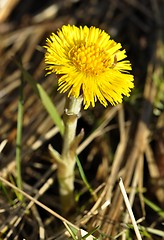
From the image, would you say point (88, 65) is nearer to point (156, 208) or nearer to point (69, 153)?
point (69, 153)

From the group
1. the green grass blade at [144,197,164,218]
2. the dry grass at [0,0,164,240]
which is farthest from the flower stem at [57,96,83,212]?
the green grass blade at [144,197,164,218]

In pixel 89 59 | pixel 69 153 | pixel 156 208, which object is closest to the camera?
pixel 89 59

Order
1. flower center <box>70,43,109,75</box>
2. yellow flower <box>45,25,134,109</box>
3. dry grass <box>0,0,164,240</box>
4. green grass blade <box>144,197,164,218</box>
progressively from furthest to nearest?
green grass blade <box>144,197,164,218</box> → dry grass <box>0,0,164,240</box> → flower center <box>70,43,109,75</box> → yellow flower <box>45,25,134,109</box>

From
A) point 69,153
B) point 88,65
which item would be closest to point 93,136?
point 69,153

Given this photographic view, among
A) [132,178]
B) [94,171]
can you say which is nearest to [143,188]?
[132,178]

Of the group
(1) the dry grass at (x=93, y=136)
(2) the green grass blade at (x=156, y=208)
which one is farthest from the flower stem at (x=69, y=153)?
(2) the green grass blade at (x=156, y=208)

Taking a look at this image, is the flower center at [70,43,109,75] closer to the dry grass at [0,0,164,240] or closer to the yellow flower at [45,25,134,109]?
the yellow flower at [45,25,134,109]
